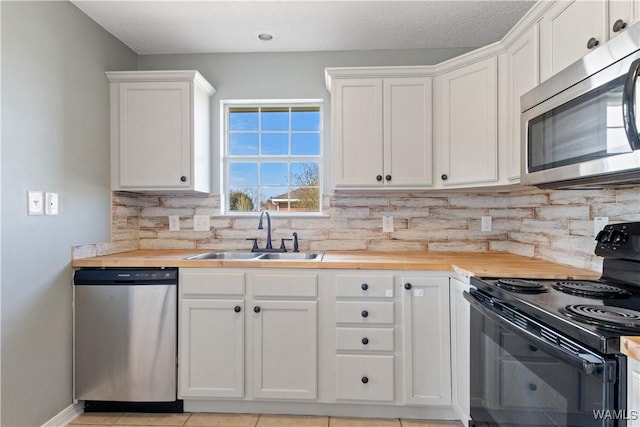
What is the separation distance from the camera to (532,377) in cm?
118

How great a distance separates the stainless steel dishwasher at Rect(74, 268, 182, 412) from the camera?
208cm

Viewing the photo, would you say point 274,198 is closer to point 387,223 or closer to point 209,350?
point 387,223

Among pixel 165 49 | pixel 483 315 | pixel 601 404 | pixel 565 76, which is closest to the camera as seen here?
pixel 601 404

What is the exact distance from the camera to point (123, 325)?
2.08m

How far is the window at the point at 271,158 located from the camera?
285 cm

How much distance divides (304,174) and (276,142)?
349 mm

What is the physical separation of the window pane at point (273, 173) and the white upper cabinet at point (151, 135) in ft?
1.93

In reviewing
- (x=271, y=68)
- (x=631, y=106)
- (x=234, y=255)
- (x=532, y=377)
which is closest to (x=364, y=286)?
(x=532, y=377)

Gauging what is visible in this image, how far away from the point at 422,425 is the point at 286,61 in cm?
262

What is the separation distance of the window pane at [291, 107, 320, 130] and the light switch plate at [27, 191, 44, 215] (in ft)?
5.61

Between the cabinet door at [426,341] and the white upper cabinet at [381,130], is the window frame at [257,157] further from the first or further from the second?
the cabinet door at [426,341]

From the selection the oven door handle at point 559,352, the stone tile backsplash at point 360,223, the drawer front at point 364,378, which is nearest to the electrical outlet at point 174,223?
the stone tile backsplash at point 360,223

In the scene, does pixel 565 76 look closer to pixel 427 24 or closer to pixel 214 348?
pixel 427 24

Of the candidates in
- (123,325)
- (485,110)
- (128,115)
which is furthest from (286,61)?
(123,325)
